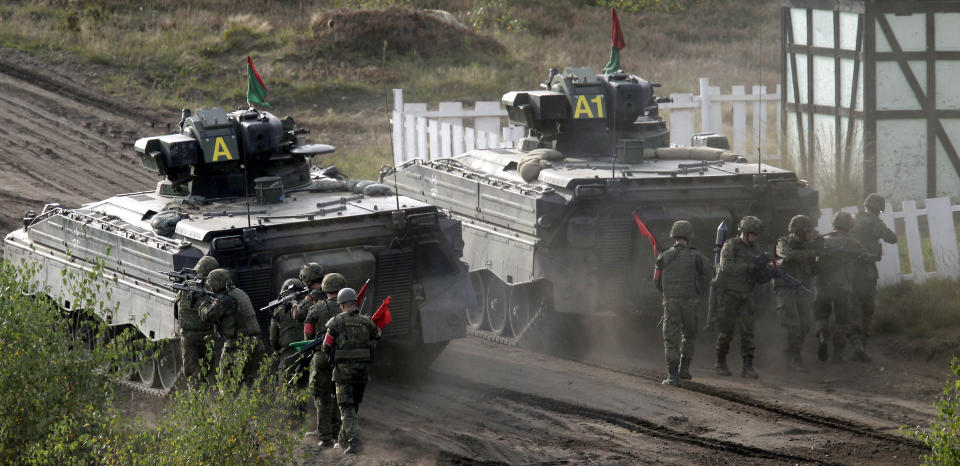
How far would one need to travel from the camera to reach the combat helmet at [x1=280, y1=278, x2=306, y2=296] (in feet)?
36.4

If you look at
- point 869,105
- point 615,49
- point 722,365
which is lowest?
point 722,365

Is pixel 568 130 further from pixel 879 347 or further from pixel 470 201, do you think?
pixel 879 347

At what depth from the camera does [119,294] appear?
41.6 feet

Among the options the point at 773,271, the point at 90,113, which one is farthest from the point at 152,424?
the point at 90,113

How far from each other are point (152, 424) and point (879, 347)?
7.78 metres

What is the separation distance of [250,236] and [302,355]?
1464 mm

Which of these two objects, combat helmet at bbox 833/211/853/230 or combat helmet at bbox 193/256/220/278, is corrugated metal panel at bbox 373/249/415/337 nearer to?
combat helmet at bbox 193/256/220/278

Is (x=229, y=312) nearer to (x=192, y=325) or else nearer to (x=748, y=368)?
(x=192, y=325)

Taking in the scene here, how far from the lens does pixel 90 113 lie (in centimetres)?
2450

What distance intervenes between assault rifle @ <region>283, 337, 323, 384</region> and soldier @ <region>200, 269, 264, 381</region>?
1.12 ft

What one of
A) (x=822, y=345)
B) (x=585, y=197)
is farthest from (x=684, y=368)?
(x=585, y=197)

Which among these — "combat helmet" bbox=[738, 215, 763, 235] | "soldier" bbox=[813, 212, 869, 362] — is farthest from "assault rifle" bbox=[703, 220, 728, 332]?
"soldier" bbox=[813, 212, 869, 362]

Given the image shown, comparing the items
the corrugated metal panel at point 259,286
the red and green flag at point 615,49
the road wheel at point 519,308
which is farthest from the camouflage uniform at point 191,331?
the red and green flag at point 615,49

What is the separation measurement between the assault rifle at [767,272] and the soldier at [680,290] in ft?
1.84
